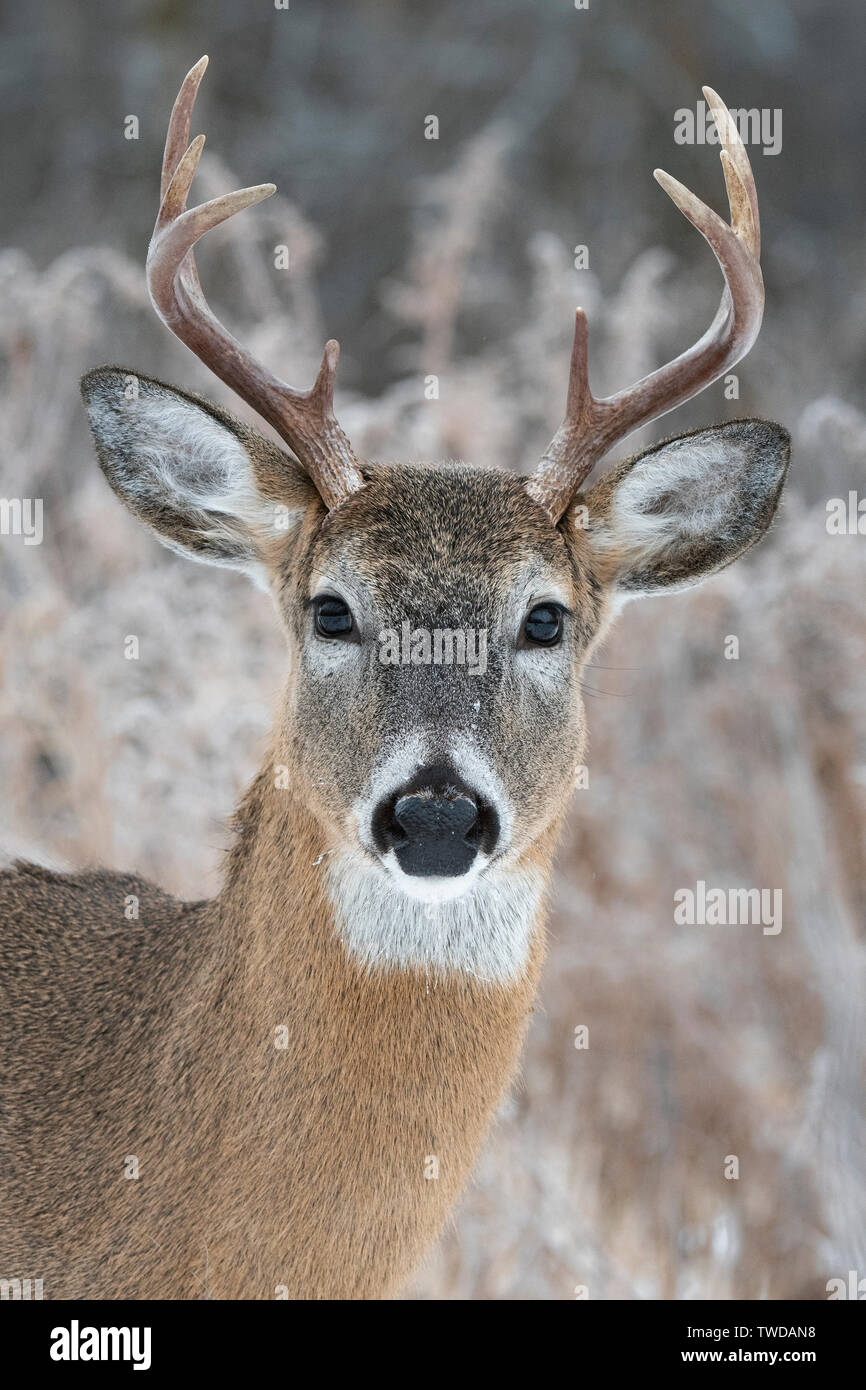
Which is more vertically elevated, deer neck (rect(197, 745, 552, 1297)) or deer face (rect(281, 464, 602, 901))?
deer face (rect(281, 464, 602, 901))

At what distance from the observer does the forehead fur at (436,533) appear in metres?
3.76

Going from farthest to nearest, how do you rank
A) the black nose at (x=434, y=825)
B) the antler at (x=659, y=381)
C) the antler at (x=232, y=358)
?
the antler at (x=659, y=381) → the antler at (x=232, y=358) → the black nose at (x=434, y=825)

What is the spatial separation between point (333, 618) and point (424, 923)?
0.70 m

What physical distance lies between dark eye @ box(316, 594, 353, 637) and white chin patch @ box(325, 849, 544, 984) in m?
0.50

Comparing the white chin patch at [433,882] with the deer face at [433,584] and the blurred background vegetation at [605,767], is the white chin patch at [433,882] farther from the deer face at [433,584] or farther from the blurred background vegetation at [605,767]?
the blurred background vegetation at [605,767]

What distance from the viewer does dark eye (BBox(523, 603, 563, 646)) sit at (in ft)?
12.8

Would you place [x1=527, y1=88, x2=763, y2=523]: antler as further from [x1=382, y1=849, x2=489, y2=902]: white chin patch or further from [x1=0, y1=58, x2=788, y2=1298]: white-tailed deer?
[x1=382, y1=849, x2=489, y2=902]: white chin patch

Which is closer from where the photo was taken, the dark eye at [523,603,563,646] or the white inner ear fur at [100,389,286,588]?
the dark eye at [523,603,563,646]

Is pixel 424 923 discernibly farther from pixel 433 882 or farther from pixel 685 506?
pixel 685 506

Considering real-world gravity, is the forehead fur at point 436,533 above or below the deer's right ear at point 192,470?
below

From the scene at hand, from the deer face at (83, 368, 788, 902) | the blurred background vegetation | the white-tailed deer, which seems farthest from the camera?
the blurred background vegetation

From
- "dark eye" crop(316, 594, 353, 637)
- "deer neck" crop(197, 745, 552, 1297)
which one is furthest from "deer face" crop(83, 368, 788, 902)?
"deer neck" crop(197, 745, 552, 1297)

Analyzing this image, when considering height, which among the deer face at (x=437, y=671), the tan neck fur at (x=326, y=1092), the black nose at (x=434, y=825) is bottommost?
the tan neck fur at (x=326, y=1092)

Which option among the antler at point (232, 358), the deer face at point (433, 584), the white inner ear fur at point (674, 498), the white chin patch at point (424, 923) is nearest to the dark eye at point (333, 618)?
the deer face at point (433, 584)
